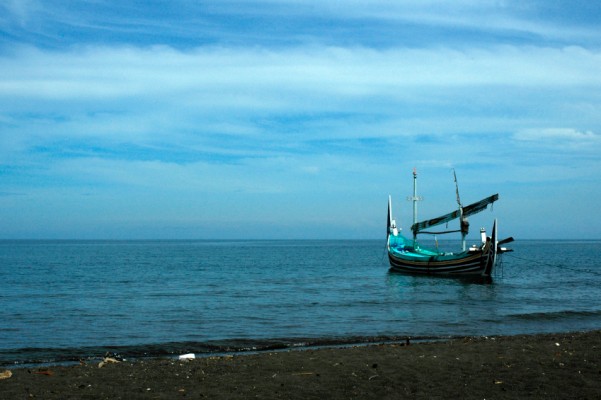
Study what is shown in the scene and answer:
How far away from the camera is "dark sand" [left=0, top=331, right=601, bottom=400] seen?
10078mm

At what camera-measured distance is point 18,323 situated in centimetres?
2319

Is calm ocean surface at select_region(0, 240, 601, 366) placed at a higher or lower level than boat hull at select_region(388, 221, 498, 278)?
lower

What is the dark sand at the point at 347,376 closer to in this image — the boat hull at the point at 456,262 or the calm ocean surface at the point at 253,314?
the calm ocean surface at the point at 253,314

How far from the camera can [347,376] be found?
11.3 metres

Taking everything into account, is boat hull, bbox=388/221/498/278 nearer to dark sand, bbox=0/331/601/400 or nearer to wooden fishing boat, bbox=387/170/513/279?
wooden fishing boat, bbox=387/170/513/279

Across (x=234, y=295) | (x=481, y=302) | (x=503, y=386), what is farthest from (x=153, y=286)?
(x=503, y=386)

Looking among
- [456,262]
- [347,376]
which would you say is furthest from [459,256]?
[347,376]

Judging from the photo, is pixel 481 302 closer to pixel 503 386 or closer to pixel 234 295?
pixel 234 295

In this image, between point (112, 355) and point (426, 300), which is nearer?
point (112, 355)

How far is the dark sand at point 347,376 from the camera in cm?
1008

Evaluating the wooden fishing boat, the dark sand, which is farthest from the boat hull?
the dark sand

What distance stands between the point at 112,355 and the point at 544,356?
428 inches

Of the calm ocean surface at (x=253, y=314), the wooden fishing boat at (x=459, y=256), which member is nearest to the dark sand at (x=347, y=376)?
the calm ocean surface at (x=253, y=314)

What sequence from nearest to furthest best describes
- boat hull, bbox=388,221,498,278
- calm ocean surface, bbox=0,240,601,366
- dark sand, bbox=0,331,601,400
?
dark sand, bbox=0,331,601,400
calm ocean surface, bbox=0,240,601,366
boat hull, bbox=388,221,498,278
